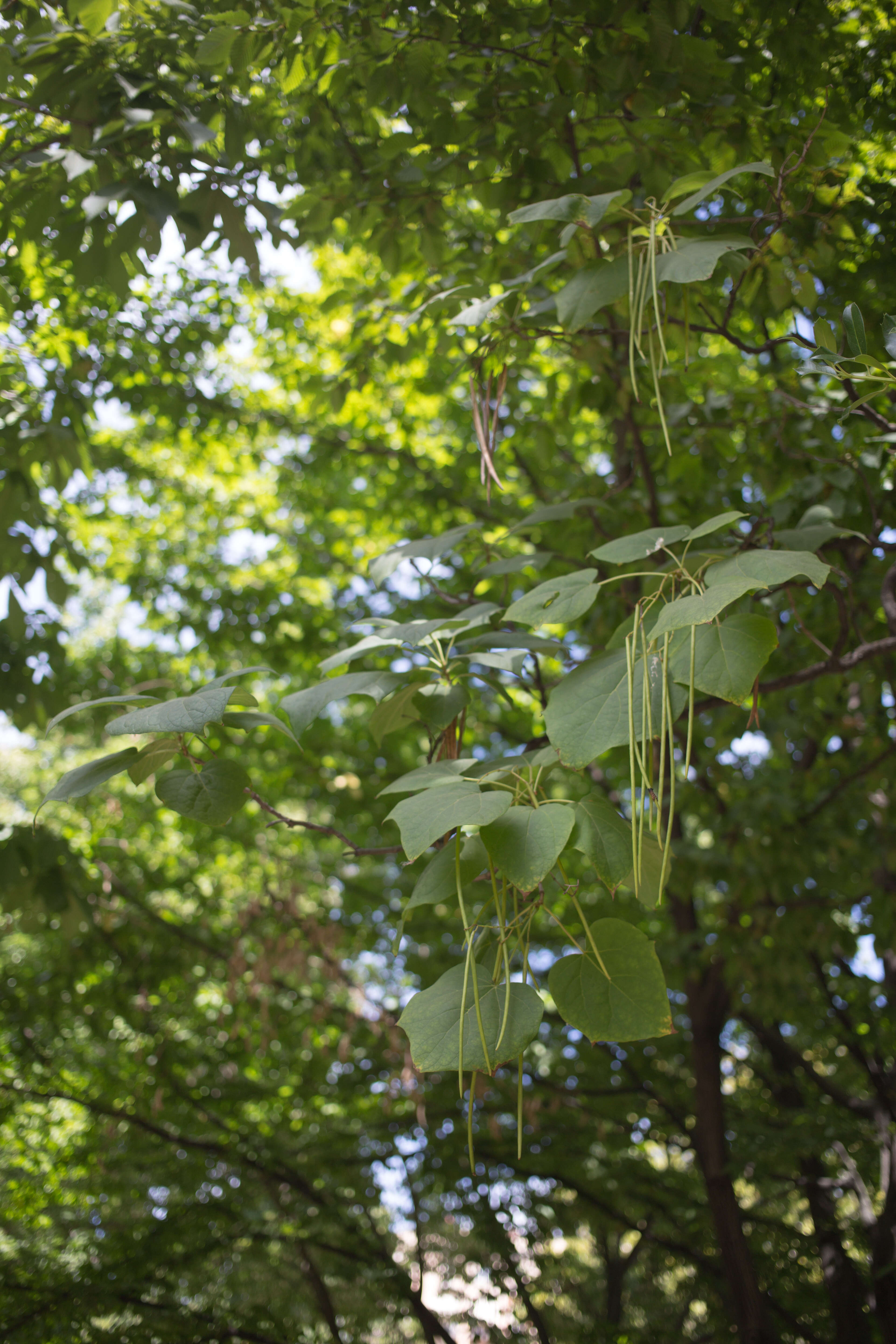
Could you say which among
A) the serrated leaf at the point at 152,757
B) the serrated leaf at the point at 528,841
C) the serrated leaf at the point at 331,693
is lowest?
the serrated leaf at the point at 528,841

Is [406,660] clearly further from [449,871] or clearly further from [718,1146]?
[718,1146]

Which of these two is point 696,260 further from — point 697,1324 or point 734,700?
point 697,1324

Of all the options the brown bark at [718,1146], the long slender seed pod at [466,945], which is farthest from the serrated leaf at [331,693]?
the brown bark at [718,1146]

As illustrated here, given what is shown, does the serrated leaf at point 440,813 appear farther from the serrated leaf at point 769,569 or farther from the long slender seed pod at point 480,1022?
the serrated leaf at point 769,569

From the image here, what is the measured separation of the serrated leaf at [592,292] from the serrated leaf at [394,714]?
53 cm

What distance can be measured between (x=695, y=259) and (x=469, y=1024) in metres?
0.90

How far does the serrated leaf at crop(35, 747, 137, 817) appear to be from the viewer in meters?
0.87

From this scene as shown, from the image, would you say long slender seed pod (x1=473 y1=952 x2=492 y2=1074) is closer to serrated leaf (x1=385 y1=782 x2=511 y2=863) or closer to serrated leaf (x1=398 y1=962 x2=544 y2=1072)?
serrated leaf (x1=398 y1=962 x2=544 y2=1072)

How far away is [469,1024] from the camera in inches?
32.9

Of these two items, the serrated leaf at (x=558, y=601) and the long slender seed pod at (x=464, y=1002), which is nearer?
the long slender seed pod at (x=464, y=1002)

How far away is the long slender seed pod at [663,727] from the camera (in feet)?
2.40

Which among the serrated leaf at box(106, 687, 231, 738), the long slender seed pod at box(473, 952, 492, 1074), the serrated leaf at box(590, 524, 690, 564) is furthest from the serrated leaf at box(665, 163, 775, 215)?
the long slender seed pod at box(473, 952, 492, 1074)

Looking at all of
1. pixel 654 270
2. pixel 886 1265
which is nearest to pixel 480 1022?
pixel 654 270

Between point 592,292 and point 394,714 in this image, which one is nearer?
point 592,292
